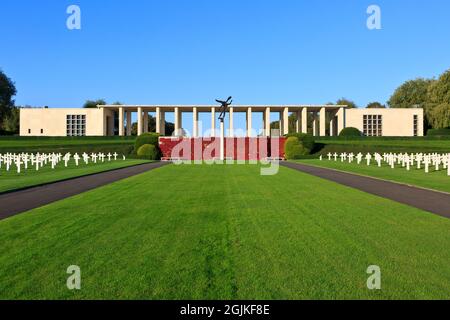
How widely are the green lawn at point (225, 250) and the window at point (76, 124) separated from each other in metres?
68.5

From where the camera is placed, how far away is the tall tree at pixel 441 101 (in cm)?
7125

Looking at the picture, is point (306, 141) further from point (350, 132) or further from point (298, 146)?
point (350, 132)

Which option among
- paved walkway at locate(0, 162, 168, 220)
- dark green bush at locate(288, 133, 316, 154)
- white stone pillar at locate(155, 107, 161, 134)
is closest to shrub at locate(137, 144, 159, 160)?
dark green bush at locate(288, 133, 316, 154)

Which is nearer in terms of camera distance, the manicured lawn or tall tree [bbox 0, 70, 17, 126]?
the manicured lawn

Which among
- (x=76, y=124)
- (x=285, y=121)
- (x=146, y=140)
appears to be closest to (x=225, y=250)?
(x=146, y=140)

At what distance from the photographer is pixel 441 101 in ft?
242

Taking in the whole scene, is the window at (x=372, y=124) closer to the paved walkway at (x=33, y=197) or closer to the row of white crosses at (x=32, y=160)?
the row of white crosses at (x=32, y=160)

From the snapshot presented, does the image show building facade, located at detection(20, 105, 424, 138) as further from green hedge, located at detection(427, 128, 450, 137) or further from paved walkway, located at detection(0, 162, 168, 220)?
paved walkway, located at detection(0, 162, 168, 220)

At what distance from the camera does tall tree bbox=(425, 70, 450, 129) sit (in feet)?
234

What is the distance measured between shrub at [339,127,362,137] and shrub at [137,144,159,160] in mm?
33086

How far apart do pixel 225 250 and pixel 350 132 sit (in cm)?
6798

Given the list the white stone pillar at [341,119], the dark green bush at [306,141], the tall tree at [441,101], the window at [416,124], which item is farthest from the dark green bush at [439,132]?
the dark green bush at [306,141]

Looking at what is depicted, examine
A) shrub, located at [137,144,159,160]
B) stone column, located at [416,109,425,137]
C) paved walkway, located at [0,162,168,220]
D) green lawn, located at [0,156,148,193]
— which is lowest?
→ paved walkway, located at [0,162,168,220]
